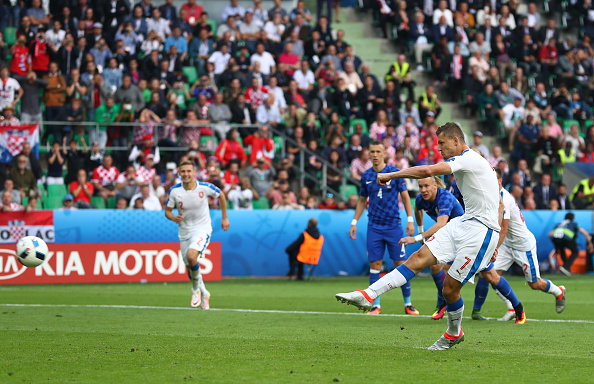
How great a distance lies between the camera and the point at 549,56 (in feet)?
104

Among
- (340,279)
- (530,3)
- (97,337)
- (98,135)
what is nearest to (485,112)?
(530,3)

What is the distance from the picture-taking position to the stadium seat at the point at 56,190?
22.3 metres

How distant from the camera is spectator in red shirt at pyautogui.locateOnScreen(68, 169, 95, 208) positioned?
22016mm

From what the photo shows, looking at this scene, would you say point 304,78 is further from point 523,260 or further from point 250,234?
point 523,260

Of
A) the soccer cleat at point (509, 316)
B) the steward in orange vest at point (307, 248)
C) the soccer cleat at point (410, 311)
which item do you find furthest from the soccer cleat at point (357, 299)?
the steward in orange vest at point (307, 248)

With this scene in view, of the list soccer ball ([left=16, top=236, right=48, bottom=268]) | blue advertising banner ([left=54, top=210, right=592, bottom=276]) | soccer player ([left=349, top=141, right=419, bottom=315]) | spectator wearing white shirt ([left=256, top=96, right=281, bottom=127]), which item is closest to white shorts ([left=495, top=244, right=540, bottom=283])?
soccer player ([left=349, top=141, right=419, bottom=315])

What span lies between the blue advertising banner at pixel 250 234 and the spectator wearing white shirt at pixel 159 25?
663 cm

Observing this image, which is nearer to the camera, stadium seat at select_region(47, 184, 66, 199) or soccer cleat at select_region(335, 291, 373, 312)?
soccer cleat at select_region(335, 291, 373, 312)

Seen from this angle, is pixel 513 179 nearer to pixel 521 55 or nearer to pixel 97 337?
pixel 521 55

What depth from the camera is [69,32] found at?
2469cm

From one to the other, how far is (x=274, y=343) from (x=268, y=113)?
55.3ft

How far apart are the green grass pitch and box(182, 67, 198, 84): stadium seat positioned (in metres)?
11.1

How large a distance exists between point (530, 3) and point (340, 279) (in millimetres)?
16745

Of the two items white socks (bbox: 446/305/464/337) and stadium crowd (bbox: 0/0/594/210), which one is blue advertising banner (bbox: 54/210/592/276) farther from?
white socks (bbox: 446/305/464/337)
